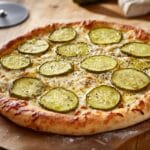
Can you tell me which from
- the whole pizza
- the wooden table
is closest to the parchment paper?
the whole pizza

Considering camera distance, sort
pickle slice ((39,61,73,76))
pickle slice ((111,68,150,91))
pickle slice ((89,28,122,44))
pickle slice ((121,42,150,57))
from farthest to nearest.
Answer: pickle slice ((89,28,122,44)) < pickle slice ((121,42,150,57)) < pickle slice ((39,61,73,76)) < pickle slice ((111,68,150,91))

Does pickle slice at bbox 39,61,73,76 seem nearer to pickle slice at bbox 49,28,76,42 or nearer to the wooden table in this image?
pickle slice at bbox 49,28,76,42

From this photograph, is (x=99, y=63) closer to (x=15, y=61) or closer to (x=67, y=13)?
(x=15, y=61)

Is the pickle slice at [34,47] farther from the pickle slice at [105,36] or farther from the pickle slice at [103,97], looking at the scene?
the pickle slice at [103,97]

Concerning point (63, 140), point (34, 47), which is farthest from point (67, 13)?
point (63, 140)

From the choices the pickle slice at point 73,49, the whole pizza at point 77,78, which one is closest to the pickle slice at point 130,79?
the whole pizza at point 77,78

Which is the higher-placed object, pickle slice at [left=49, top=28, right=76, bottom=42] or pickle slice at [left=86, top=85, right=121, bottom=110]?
pickle slice at [left=86, top=85, right=121, bottom=110]
